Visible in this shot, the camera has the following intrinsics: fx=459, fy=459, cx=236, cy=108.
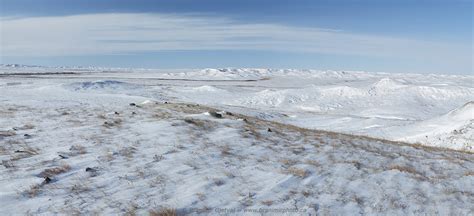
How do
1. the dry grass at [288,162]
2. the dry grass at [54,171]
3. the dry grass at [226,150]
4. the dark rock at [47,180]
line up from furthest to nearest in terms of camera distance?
the dry grass at [226,150] → the dry grass at [288,162] → the dry grass at [54,171] → the dark rock at [47,180]

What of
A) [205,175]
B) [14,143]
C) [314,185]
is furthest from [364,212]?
[14,143]

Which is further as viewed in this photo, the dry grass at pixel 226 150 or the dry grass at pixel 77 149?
the dry grass at pixel 226 150

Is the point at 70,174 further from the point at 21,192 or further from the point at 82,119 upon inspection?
the point at 82,119

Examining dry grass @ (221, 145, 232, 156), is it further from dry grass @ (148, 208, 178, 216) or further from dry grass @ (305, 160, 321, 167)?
dry grass @ (148, 208, 178, 216)

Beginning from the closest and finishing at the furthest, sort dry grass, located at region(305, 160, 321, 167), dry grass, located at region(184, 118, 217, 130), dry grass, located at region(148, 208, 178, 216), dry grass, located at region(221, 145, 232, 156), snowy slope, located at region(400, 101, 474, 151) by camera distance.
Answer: dry grass, located at region(148, 208, 178, 216) → dry grass, located at region(305, 160, 321, 167) → dry grass, located at region(221, 145, 232, 156) → dry grass, located at region(184, 118, 217, 130) → snowy slope, located at region(400, 101, 474, 151)

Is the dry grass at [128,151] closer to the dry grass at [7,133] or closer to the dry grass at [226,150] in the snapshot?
the dry grass at [226,150]

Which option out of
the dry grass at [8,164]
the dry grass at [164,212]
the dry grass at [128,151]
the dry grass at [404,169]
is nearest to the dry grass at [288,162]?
the dry grass at [404,169]

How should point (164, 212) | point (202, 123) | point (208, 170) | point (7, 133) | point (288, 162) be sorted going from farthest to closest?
point (202, 123) → point (7, 133) → point (288, 162) → point (208, 170) → point (164, 212)

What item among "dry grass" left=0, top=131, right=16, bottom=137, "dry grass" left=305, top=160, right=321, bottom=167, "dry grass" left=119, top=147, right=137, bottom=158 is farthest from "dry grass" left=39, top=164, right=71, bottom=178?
"dry grass" left=305, top=160, right=321, bottom=167

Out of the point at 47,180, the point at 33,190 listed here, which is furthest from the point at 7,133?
the point at 33,190

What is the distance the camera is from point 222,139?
14211 millimetres

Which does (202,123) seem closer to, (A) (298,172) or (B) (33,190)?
(A) (298,172)

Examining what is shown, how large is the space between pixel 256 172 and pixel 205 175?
1269 millimetres

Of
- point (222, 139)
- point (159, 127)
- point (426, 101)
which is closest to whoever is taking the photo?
point (222, 139)
